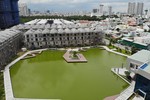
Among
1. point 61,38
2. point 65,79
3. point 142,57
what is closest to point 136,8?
point 61,38

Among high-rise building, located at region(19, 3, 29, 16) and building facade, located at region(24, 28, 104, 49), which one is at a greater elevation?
high-rise building, located at region(19, 3, 29, 16)

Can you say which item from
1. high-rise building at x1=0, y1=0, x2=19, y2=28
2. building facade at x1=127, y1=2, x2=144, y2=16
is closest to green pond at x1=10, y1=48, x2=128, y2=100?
high-rise building at x1=0, y1=0, x2=19, y2=28

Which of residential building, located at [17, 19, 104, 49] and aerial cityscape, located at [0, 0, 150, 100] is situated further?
residential building, located at [17, 19, 104, 49]

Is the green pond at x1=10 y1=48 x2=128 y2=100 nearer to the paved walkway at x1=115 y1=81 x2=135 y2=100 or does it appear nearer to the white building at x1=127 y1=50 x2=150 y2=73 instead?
the paved walkway at x1=115 y1=81 x2=135 y2=100

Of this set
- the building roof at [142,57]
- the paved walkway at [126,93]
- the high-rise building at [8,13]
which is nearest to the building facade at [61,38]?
the building roof at [142,57]

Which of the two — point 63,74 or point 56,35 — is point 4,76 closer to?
point 63,74

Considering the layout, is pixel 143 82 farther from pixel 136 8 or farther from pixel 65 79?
pixel 136 8

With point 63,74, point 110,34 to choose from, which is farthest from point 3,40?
point 110,34
